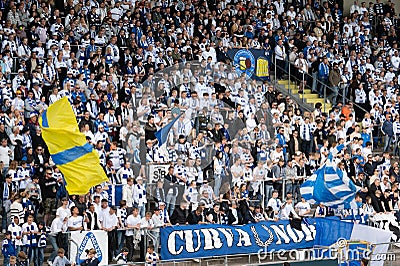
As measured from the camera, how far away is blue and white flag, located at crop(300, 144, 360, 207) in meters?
22.0

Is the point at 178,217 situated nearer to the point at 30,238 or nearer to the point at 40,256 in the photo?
the point at 40,256

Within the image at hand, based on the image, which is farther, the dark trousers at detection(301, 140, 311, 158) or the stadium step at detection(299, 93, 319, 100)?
the stadium step at detection(299, 93, 319, 100)

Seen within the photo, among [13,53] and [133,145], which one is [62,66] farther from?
[133,145]

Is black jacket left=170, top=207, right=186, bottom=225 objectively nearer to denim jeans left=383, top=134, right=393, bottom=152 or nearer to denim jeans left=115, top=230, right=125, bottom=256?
denim jeans left=115, top=230, right=125, bottom=256

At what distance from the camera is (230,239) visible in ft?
67.7

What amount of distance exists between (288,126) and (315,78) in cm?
421

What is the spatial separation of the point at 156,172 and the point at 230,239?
2704 mm

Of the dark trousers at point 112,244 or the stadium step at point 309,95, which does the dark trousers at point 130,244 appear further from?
the stadium step at point 309,95

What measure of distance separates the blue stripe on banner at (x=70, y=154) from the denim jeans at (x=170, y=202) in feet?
10.3

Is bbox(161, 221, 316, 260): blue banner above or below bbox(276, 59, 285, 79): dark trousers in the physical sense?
below

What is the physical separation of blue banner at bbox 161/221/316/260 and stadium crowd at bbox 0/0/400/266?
0.43 m

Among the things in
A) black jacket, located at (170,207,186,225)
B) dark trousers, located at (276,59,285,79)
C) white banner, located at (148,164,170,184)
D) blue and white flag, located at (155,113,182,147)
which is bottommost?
black jacket, located at (170,207,186,225)

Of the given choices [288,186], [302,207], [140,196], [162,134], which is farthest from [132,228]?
[288,186]

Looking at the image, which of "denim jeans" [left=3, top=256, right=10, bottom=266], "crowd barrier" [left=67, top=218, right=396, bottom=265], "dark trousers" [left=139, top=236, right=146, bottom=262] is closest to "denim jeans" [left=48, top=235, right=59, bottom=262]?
"crowd barrier" [left=67, top=218, right=396, bottom=265]
